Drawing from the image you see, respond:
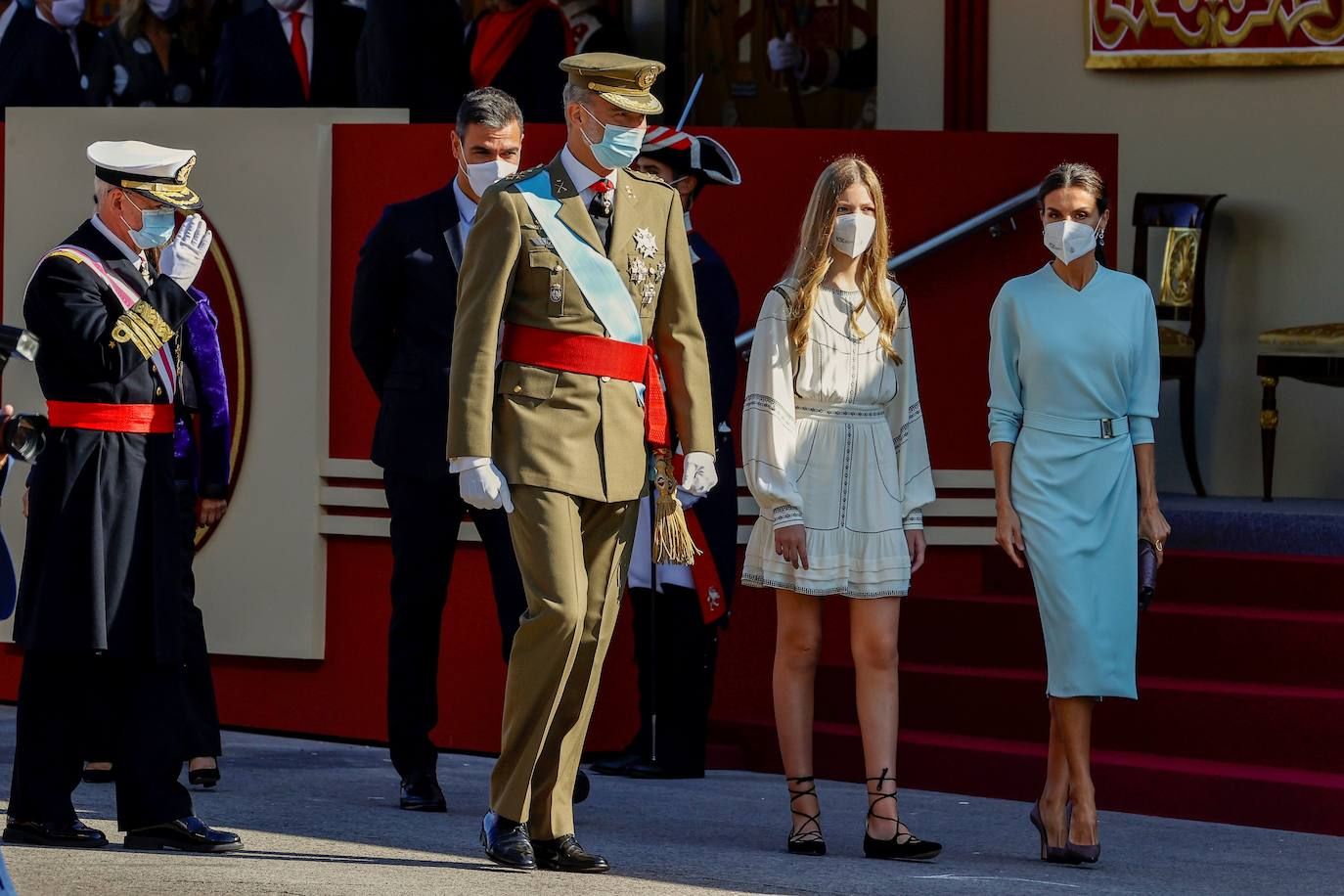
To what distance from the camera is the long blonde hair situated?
575 centimetres

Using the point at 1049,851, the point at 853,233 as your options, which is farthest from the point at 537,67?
the point at 1049,851

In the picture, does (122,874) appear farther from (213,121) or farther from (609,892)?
(213,121)

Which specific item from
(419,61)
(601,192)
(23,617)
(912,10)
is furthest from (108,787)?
(912,10)

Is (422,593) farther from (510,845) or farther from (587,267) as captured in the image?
(587,267)

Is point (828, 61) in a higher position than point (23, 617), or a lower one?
higher

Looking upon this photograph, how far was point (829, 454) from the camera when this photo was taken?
5754 millimetres

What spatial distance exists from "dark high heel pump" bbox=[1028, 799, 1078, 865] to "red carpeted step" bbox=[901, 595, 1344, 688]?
138cm

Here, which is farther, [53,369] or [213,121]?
[213,121]

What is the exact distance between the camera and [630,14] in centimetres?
1130

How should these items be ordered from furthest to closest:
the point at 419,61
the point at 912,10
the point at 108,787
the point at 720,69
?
the point at 720,69 → the point at 912,10 → the point at 419,61 → the point at 108,787

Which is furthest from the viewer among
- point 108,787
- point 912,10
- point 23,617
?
point 912,10

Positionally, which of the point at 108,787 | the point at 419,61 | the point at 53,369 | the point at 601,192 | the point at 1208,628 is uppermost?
the point at 419,61

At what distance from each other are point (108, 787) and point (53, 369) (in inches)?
58.5

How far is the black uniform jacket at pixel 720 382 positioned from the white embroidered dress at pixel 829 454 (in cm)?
90
